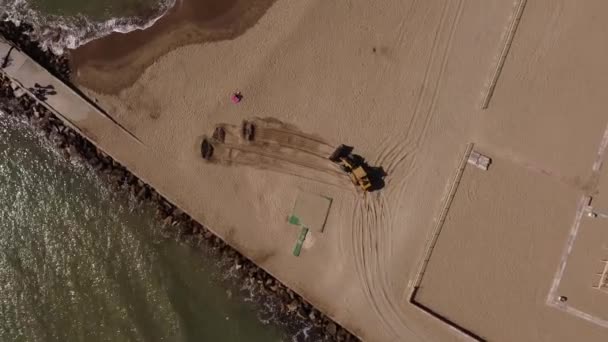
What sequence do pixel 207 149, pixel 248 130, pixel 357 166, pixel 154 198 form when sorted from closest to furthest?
pixel 357 166, pixel 248 130, pixel 207 149, pixel 154 198

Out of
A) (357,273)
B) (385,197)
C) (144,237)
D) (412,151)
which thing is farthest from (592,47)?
(144,237)

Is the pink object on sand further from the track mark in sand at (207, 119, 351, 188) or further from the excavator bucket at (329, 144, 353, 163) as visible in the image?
the excavator bucket at (329, 144, 353, 163)

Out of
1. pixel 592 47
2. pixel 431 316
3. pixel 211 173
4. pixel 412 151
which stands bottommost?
pixel 431 316

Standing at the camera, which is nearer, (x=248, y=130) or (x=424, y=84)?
(x=424, y=84)

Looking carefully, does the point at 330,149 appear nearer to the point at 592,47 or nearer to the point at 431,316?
the point at 431,316

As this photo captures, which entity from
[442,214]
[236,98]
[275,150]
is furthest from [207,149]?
[442,214]

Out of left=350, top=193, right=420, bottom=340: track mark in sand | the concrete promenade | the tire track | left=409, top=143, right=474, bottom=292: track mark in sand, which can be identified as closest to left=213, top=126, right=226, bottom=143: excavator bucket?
the concrete promenade

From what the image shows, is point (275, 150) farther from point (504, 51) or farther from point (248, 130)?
point (504, 51)
